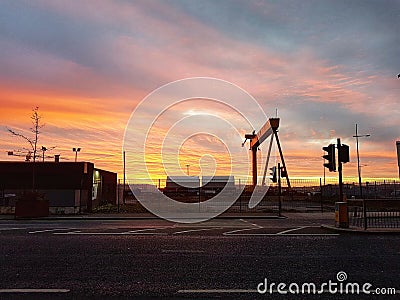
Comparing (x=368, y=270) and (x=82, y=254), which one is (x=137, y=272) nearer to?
(x=82, y=254)

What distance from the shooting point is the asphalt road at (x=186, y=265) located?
19.7 ft

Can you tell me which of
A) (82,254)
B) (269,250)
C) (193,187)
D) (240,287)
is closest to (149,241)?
(82,254)

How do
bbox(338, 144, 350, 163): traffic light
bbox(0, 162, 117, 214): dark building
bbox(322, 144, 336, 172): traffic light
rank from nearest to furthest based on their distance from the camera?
bbox(338, 144, 350, 163): traffic light → bbox(322, 144, 336, 172): traffic light → bbox(0, 162, 117, 214): dark building

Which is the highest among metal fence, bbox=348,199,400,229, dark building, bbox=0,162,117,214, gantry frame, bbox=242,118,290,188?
gantry frame, bbox=242,118,290,188

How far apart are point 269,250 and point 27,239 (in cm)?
765

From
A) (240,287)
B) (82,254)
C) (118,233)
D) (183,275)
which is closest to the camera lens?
(240,287)

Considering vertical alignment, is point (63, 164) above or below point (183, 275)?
above

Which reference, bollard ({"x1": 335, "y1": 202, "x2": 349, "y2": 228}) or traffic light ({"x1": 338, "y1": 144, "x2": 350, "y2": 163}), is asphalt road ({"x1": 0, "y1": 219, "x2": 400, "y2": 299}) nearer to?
bollard ({"x1": 335, "y1": 202, "x2": 349, "y2": 228})

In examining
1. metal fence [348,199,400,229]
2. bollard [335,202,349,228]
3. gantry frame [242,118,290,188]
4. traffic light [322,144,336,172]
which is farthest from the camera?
gantry frame [242,118,290,188]

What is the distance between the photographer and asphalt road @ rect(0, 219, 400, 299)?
5996 millimetres

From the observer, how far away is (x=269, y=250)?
387 inches

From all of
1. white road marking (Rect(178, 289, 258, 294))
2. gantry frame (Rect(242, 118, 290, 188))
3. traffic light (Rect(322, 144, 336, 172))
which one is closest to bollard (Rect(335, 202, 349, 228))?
traffic light (Rect(322, 144, 336, 172))

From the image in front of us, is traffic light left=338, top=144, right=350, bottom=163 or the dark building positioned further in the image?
the dark building

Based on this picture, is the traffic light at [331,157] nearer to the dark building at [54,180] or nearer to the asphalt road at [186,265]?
the asphalt road at [186,265]
